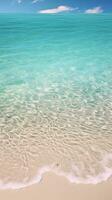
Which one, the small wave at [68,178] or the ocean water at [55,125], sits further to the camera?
the ocean water at [55,125]

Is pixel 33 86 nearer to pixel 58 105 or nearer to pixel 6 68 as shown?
pixel 58 105

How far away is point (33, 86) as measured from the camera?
11531mm

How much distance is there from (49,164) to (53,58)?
13.7 m

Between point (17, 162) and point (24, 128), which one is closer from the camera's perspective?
point (17, 162)

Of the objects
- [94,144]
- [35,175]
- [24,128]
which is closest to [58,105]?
[24,128]

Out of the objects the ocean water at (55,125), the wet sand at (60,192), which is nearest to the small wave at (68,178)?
the ocean water at (55,125)

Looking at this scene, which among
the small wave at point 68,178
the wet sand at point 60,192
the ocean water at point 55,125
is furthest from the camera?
the ocean water at point 55,125

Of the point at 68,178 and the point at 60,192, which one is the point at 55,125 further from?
the point at 60,192

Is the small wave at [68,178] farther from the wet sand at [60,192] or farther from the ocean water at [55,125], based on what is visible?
the wet sand at [60,192]

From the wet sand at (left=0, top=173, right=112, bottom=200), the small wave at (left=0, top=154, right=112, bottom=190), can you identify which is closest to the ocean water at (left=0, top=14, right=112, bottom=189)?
the small wave at (left=0, top=154, right=112, bottom=190)

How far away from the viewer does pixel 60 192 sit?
15.9ft

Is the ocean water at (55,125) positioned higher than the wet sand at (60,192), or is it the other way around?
the wet sand at (60,192)

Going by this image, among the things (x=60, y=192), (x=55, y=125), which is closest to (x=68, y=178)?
(x=60, y=192)

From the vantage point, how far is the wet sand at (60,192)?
469 cm
